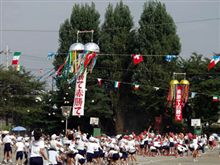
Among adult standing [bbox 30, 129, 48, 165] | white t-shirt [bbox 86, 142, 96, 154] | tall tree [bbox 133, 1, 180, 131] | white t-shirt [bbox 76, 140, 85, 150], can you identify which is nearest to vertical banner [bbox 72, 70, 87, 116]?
white t-shirt [bbox 86, 142, 96, 154]

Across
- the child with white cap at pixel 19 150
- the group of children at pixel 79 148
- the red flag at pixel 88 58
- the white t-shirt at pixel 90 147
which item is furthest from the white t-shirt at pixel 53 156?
the red flag at pixel 88 58

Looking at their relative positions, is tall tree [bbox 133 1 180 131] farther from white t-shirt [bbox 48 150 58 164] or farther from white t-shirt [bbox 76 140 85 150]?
white t-shirt [bbox 48 150 58 164]

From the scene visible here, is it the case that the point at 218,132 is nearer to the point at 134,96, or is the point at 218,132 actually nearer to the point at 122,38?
the point at 134,96

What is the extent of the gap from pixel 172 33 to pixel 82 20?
1010 centimetres

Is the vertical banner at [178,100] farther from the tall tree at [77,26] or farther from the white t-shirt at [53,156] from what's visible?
the white t-shirt at [53,156]

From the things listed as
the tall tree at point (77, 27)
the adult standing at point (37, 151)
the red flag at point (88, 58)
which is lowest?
the adult standing at point (37, 151)

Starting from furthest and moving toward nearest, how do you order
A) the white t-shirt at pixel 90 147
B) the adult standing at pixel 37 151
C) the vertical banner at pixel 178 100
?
the vertical banner at pixel 178 100
the white t-shirt at pixel 90 147
the adult standing at pixel 37 151

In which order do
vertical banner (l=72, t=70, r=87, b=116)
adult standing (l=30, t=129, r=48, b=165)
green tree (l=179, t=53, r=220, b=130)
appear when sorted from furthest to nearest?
green tree (l=179, t=53, r=220, b=130), vertical banner (l=72, t=70, r=87, b=116), adult standing (l=30, t=129, r=48, b=165)

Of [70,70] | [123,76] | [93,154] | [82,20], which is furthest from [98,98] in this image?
[93,154]

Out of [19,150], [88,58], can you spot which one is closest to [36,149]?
[19,150]

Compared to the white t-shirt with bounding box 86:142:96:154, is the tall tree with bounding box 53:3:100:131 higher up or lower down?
higher up

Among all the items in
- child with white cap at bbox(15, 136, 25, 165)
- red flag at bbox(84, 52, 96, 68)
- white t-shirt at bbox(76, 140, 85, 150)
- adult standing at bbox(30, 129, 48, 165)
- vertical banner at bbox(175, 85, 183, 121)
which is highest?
red flag at bbox(84, 52, 96, 68)

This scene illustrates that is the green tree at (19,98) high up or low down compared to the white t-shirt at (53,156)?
up

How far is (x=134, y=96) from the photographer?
61.6m
